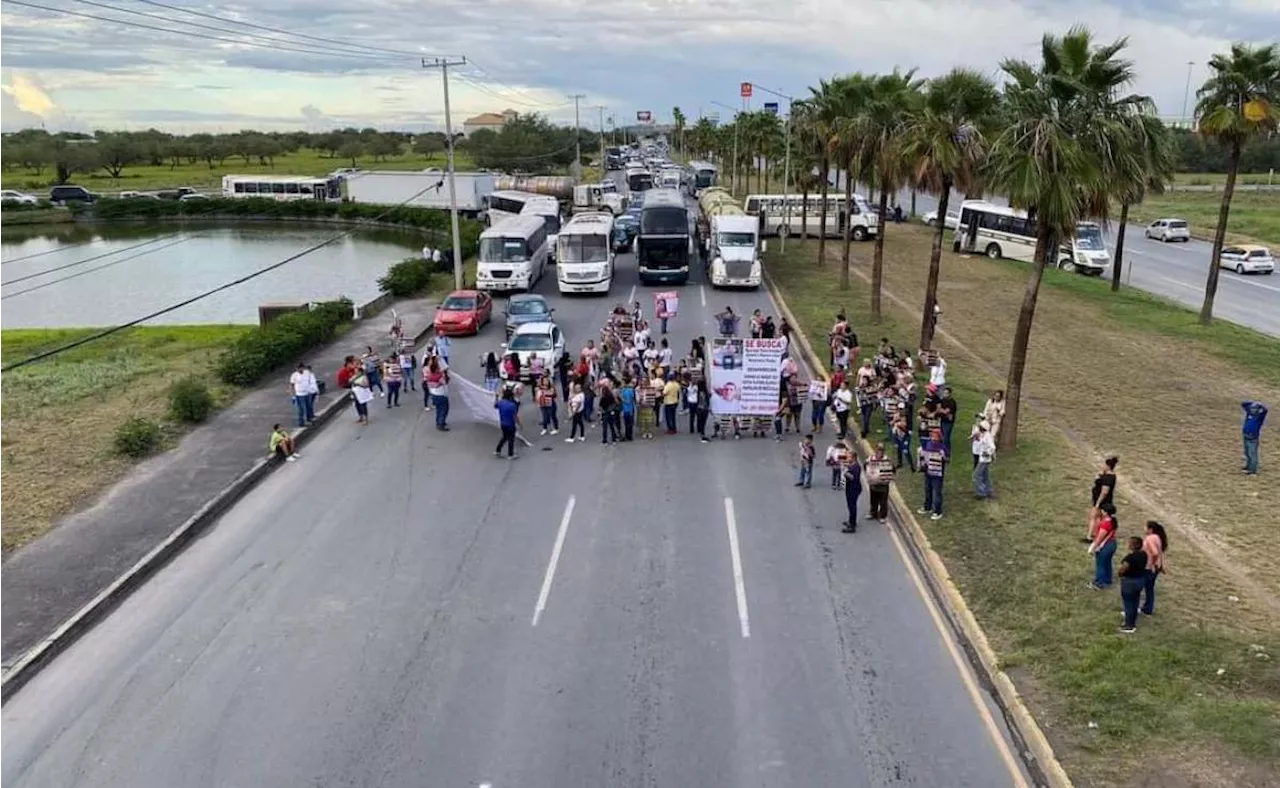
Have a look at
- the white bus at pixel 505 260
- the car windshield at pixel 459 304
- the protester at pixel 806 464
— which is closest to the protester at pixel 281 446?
the protester at pixel 806 464

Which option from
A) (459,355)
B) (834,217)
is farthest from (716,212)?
(459,355)

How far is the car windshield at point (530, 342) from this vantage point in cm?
2625

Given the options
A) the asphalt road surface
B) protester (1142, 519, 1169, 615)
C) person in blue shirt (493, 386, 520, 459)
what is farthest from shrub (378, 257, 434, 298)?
protester (1142, 519, 1169, 615)

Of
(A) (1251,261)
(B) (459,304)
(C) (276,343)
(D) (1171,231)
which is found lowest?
(C) (276,343)

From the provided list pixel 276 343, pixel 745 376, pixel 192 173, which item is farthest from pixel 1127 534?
pixel 192 173

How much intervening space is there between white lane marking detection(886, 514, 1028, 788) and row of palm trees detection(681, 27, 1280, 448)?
606cm

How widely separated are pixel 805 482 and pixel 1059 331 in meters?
17.7

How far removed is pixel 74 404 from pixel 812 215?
40.7 meters

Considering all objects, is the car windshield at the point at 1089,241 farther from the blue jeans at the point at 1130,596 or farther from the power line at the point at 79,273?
the power line at the point at 79,273

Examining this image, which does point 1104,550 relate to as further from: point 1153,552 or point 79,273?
point 79,273

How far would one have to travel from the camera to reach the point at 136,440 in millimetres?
20188

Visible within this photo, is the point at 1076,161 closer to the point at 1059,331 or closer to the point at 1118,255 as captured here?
the point at 1059,331

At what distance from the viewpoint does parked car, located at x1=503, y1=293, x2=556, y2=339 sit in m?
30.5

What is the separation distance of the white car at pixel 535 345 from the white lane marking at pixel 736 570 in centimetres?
967
